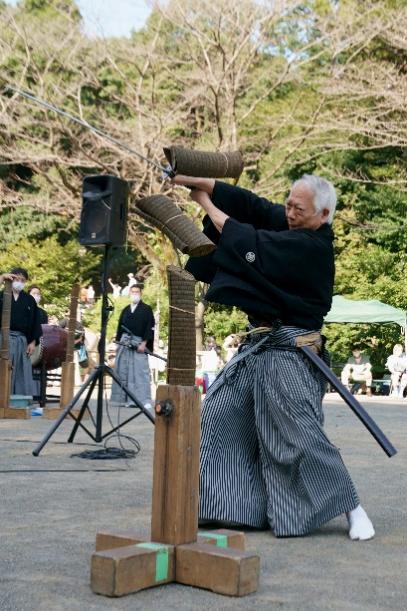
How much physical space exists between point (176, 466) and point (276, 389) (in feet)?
4.51

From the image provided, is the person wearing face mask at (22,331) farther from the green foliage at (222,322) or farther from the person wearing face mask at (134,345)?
the green foliage at (222,322)

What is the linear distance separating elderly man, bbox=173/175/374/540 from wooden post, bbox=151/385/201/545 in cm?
102

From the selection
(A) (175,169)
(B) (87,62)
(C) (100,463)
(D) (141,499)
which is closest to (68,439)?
(C) (100,463)

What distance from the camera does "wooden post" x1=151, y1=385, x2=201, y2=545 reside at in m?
3.41

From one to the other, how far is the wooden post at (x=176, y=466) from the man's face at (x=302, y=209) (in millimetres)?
1501

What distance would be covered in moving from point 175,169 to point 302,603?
1684mm

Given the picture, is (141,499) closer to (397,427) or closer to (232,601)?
(232,601)

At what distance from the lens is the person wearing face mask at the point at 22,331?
11883 millimetres

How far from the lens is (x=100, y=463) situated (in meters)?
7.16

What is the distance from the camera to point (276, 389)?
15.4ft

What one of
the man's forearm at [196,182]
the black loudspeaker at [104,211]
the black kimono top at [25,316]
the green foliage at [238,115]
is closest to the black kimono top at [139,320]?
the black kimono top at [25,316]

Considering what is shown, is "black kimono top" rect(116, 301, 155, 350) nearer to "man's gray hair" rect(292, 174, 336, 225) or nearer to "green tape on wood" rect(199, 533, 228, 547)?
"man's gray hair" rect(292, 174, 336, 225)

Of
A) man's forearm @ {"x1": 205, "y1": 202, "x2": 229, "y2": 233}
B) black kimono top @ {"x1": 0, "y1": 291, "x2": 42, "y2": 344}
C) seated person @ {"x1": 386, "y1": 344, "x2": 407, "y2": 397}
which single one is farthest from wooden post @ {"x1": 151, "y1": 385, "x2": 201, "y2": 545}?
seated person @ {"x1": 386, "y1": 344, "x2": 407, "y2": 397}

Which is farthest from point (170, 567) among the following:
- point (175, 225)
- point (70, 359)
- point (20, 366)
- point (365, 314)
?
point (365, 314)
